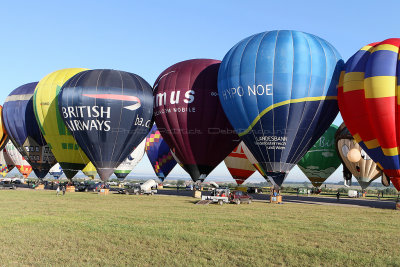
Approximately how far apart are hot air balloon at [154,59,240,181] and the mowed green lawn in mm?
15260

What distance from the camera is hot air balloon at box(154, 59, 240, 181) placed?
35.2m

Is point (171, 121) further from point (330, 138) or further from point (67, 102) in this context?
point (330, 138)

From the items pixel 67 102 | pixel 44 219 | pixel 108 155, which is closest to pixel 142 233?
pixel 44 219

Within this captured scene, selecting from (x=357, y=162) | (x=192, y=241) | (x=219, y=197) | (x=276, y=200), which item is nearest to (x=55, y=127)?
(x=219, y=197)

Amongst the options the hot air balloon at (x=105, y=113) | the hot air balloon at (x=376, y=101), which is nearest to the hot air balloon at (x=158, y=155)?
the hot air balloon at (x=105, y=113)

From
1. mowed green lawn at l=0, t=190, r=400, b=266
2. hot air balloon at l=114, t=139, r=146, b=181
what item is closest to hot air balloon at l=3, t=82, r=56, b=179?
hot air balloon at l=114, t=139, r=146, b=181

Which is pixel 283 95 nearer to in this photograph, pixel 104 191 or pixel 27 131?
pixel 104 191

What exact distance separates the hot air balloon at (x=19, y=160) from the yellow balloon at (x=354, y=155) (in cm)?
4768

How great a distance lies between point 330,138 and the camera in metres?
48.5

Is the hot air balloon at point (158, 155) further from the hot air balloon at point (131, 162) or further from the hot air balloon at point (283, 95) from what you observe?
the hot air balloon at point (283, 95)

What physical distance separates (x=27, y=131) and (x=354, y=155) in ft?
118

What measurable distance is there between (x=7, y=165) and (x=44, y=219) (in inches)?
2344

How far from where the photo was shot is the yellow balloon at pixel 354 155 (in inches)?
1618

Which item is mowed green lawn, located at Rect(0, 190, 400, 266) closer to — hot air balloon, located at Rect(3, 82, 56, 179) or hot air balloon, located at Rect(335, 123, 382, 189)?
hot air balloon, located at Rect(335, 123, 382, 189)
